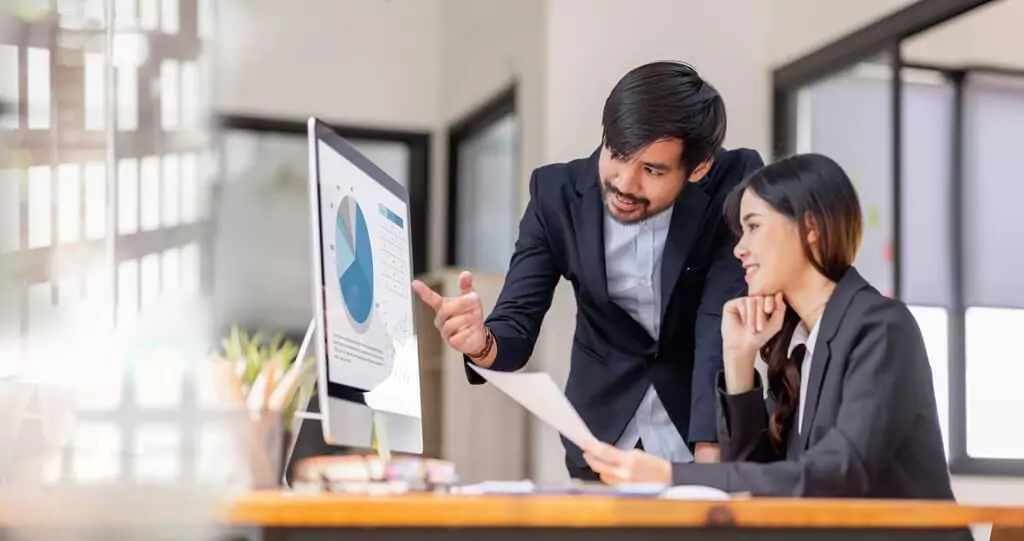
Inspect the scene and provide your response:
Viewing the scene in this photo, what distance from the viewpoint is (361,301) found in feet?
4.97

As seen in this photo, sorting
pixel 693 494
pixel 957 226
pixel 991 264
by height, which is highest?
pixel 957 226

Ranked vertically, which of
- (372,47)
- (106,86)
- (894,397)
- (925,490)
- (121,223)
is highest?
(372,47)

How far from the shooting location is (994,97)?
402 cm

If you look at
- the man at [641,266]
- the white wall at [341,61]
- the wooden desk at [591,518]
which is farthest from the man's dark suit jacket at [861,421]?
the white wall at [341,61]

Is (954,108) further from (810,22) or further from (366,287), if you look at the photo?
(366,287)

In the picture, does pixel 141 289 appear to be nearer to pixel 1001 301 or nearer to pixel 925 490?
pixel 925 490

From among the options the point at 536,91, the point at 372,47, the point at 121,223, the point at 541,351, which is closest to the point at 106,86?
the point at 121,223

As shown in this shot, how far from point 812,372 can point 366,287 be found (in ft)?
1.93

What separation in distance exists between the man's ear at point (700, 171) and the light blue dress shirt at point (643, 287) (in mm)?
69

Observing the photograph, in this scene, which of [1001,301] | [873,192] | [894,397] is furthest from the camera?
[873,192]

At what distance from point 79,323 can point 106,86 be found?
0.92 feet

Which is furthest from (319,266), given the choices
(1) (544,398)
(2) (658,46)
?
(2) (658,46)

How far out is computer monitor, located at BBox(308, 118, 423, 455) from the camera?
1383 mm

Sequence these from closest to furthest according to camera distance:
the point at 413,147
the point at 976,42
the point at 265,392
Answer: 1. the point at 265,392
2. the point at 976,42
3. the point at 413,147
